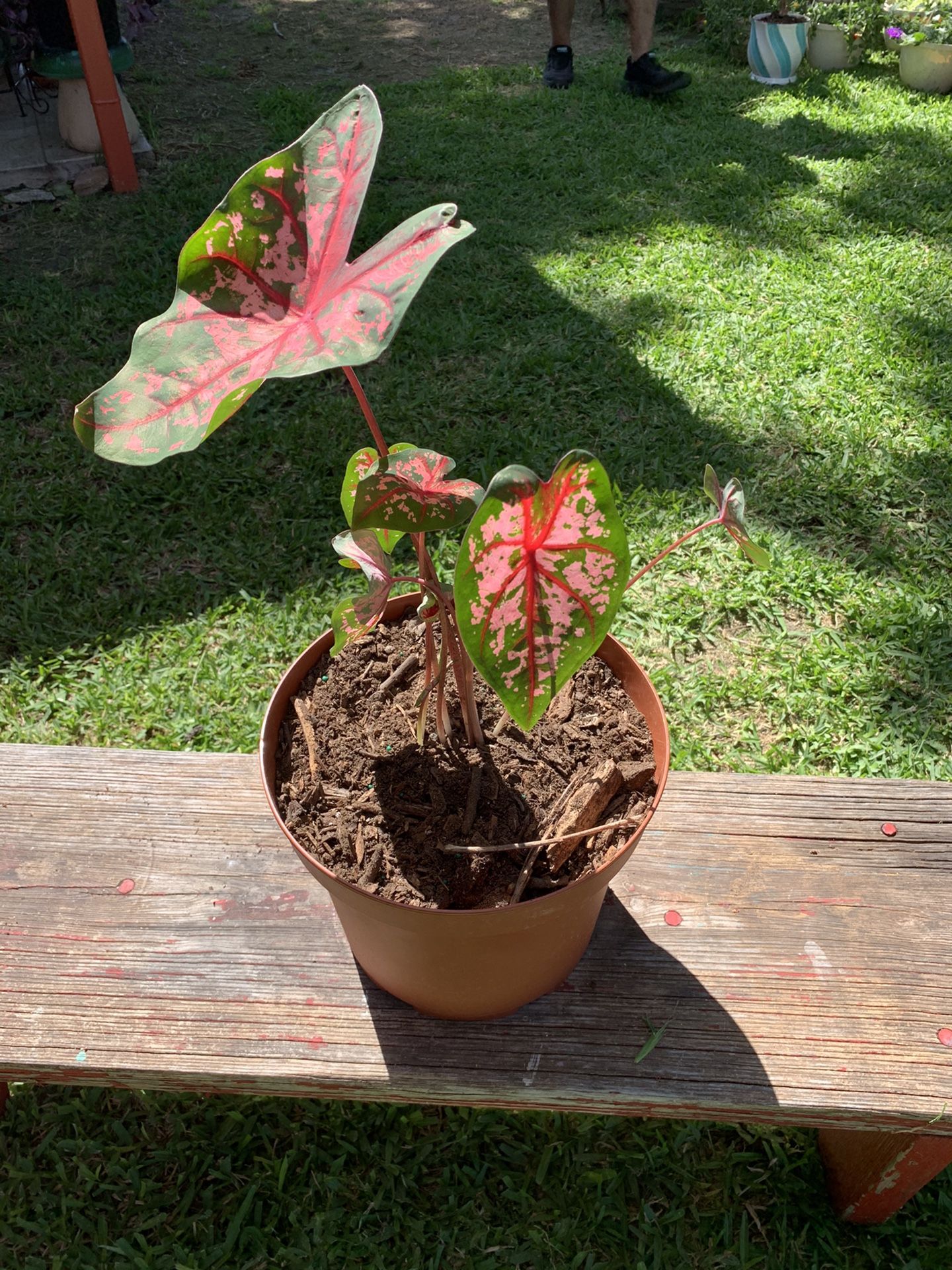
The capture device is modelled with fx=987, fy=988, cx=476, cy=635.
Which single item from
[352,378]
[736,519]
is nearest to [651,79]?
[736,519]

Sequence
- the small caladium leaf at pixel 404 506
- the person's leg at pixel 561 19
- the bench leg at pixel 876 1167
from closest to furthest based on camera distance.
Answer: the small caladium leaf at pixel 404 506 → the bench leg at pixel 876 1167 → the person's leg at pixel 561 19

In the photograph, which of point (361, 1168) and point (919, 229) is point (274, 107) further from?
point (361, 1168)

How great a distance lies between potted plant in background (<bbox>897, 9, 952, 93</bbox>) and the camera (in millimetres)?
4977

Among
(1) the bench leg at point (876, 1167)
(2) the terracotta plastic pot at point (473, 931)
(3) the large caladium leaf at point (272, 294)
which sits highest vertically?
(3) the large caladium leaf at point (272, 294)

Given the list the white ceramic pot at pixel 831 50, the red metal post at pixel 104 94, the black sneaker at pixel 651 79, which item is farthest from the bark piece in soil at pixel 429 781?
the white ceramic pot at pixel 831 50

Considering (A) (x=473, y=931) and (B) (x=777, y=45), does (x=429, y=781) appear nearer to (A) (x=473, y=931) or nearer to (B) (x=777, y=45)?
(A) (x=473, y=931)

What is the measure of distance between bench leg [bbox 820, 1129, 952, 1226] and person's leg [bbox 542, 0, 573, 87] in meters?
5.15

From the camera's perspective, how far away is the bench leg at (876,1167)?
1227 mm

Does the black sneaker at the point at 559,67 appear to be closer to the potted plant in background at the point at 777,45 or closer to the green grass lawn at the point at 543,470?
the green grass lawn at the point at 543,470

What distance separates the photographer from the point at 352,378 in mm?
913

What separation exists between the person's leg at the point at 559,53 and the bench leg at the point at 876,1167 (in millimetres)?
5150

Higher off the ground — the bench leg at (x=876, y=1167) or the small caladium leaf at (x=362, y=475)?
the small caladium leaf at (x=362, y=475)

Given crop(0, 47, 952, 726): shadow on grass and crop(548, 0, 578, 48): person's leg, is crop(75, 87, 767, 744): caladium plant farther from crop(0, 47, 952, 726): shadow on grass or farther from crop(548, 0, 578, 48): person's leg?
crop(548, 0, 578, 48): person's leg

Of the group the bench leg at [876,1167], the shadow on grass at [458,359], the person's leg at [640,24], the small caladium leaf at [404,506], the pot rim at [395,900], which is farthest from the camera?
the person's leg at [640,24]
